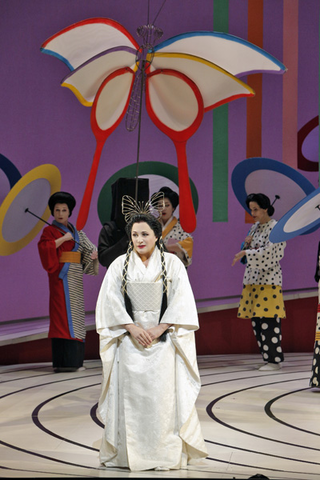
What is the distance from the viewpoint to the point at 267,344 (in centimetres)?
601

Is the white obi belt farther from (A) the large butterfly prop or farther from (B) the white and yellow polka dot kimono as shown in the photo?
(B) the white and yellow polka dot kimono

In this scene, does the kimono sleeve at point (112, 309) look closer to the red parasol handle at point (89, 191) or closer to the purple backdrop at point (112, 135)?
the red parasol handle at point (89, 191)

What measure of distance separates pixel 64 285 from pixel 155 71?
2.07m

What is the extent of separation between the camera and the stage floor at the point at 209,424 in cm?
292

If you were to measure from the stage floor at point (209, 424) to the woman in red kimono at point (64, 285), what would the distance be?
21cm

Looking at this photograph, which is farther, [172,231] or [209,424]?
[172,231]

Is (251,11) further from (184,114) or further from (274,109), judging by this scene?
(184,114)

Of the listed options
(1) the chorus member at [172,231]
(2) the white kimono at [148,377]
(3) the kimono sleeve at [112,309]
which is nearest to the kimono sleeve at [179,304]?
(2) the white kimono at [148,377]

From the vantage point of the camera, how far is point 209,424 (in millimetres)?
3875

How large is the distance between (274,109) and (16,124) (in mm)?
2721

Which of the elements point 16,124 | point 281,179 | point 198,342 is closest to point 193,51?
point 281,179

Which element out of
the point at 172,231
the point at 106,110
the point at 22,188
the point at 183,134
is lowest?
the point at 172,231

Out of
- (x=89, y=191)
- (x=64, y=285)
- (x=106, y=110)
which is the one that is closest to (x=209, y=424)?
(x=89, y=191)

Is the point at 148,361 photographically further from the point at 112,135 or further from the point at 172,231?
the point at 112,135
